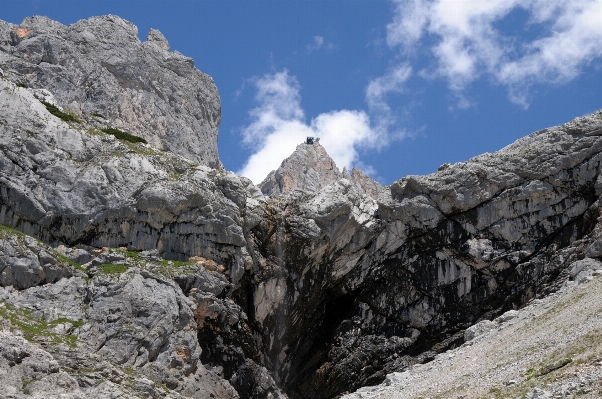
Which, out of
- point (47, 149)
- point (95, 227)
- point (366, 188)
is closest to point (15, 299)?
point (95, 227)

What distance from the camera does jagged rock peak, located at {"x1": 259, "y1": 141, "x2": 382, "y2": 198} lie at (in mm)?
153125

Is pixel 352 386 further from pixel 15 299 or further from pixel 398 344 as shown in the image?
pixel 15 299

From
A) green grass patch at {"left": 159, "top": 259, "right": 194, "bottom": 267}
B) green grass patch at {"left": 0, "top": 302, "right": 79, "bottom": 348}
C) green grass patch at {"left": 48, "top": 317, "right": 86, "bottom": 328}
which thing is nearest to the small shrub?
green grass patch at {"left": 159, "top": 259, "right": 194, "bottom": 267}

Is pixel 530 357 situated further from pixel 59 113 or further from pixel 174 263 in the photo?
pixel 59 113

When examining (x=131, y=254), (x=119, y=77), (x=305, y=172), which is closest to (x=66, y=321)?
(x=131, y=254)

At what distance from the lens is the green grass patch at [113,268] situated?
195ft

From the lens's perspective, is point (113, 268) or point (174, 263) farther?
point (174, 263)

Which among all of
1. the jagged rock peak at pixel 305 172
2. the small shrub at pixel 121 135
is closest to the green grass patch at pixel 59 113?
the small shrub at pixel 121 135

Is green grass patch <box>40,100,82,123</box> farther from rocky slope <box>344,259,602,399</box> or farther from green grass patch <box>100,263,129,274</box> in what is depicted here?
rocky slope <box>344,259,602,399</box>

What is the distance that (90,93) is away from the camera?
8962cm

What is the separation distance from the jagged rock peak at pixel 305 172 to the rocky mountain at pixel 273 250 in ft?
252

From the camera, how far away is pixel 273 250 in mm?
70812

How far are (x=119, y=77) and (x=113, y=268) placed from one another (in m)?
39.6

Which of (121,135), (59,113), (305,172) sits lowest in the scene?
(59,113)
